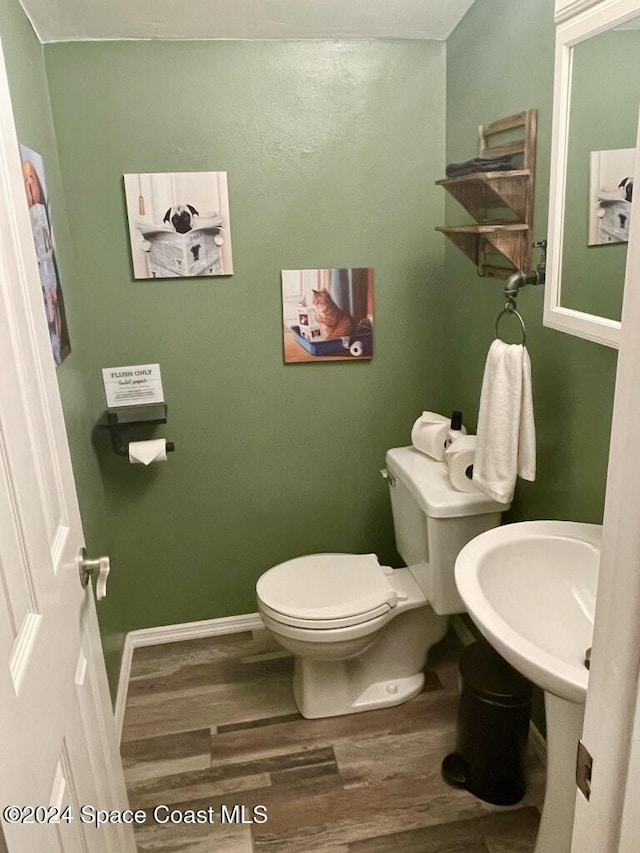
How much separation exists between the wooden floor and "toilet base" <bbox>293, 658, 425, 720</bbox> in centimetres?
3

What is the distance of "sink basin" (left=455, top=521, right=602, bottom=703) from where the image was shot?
1.37m

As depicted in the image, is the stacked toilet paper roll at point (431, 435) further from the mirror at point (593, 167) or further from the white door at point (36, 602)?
the white door at point (36, 602)

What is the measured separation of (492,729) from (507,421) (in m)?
0.84

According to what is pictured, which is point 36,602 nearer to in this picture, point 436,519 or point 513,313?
point 436,519

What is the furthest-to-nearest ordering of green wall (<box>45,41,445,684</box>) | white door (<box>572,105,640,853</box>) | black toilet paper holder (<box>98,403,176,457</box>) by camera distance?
1. black toilet paper holder (<box>98,403,176,457</box>)
2. green wall (<box>45,41,445,684</box>)
3. white door (<box>572,105,640,853</box>)

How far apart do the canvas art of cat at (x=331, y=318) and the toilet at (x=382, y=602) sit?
0.48 m

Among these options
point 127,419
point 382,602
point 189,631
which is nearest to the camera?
point 382,602

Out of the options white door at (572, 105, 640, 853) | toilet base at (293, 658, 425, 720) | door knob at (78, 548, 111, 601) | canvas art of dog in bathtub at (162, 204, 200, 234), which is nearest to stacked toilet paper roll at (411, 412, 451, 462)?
toilet base at (293, 658, 425, 720)

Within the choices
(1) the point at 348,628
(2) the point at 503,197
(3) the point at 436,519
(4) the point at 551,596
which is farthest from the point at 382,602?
(2) the point at 503,197

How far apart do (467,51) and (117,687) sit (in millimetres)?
2365

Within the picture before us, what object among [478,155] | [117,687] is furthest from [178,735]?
[478,155]

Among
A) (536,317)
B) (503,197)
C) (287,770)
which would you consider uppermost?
(503,197)

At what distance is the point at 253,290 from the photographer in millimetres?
2266

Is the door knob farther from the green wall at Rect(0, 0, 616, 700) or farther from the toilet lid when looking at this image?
the toilet lid
